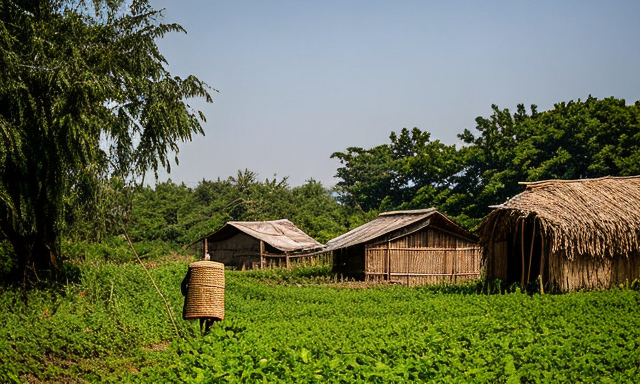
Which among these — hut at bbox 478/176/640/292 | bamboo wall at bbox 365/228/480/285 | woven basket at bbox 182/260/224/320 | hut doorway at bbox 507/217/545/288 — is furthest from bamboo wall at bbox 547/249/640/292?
woven basket at bbox 182/260/224/320

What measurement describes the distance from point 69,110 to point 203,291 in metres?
7.15

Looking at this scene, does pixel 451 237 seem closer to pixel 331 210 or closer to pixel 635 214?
pixel 635 214

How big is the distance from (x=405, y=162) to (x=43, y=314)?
31.4 metres

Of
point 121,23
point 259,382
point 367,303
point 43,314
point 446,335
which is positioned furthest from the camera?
point 121,23

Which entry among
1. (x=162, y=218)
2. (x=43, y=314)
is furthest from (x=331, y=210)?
(x=43, y=314)

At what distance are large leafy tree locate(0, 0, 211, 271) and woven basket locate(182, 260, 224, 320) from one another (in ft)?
19.9

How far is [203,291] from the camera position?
10070 mm

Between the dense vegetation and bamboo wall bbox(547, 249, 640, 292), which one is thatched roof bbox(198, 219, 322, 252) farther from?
bamboo wall bbox(547, 249, 640, 292)

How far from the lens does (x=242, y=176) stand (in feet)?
166

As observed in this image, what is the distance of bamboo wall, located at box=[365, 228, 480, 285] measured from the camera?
24.7m

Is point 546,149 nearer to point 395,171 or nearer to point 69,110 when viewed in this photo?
point 395,171

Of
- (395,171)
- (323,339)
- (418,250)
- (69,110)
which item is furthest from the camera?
(395,171)

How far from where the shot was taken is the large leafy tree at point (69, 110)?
15.0 meters

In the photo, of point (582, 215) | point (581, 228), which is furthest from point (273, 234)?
point (581, 228)
